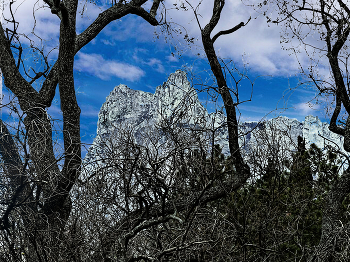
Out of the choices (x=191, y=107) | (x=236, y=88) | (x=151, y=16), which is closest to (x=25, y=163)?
(x=191, y=107)

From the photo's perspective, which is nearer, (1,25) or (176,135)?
(176,135)

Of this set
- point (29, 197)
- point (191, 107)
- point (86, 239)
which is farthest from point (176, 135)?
point (29, 197)

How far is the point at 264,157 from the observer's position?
6801 millimetres

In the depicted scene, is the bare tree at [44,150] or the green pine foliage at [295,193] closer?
the bare tree at [44,150]

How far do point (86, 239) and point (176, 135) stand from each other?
6.15 feet

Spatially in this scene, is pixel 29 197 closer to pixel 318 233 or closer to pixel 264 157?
pixel 264 157

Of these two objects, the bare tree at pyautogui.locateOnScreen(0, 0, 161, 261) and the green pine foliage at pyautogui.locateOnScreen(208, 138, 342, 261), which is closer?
the bare tree at pyautogui.locateOnScreen(0, 0, 161, 261)

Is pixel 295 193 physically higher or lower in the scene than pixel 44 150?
lower

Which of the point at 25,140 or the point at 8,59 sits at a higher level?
the point at 8,59

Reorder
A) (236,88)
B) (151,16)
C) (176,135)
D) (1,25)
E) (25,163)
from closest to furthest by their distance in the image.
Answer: (25,163)
(176,135)
(236,88)
(1,25)
(151,16)

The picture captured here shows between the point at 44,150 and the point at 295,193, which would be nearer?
the point at 44,150

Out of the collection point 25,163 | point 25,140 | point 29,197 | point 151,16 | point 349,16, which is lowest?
point 29,197

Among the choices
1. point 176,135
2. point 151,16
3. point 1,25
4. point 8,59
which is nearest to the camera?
point 176,135

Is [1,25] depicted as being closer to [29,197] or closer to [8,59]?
[8,59]
